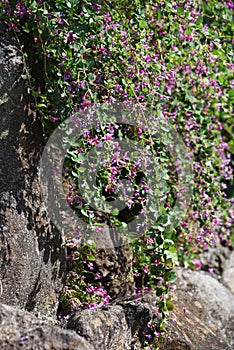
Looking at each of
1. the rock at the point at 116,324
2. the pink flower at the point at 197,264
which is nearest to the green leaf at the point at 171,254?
the rock at the point at 116,324

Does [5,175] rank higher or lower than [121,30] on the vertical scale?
lower

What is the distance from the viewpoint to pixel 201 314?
2.94 m

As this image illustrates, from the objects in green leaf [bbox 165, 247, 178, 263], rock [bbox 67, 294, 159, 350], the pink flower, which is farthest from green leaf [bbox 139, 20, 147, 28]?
the pink flower

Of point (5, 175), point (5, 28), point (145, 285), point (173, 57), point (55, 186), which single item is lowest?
point (145, 285)

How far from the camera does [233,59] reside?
2.73 meters

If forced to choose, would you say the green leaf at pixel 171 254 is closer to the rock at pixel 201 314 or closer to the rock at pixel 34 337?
the rock at pixel 201 314

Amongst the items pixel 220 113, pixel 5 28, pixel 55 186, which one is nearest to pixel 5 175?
pixel 55 186

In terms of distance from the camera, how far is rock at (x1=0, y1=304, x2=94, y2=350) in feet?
5.20

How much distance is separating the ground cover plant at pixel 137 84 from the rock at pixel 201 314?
0.64ft

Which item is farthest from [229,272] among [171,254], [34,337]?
[34,337]

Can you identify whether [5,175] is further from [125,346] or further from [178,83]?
[178,83]

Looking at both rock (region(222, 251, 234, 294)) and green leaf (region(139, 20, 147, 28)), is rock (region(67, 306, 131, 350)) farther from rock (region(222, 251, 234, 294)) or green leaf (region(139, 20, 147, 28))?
rock (region(222, 251, 234, 294))

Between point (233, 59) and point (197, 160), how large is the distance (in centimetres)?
59

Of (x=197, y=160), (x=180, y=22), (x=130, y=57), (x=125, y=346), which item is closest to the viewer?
(x=125, y=346)
